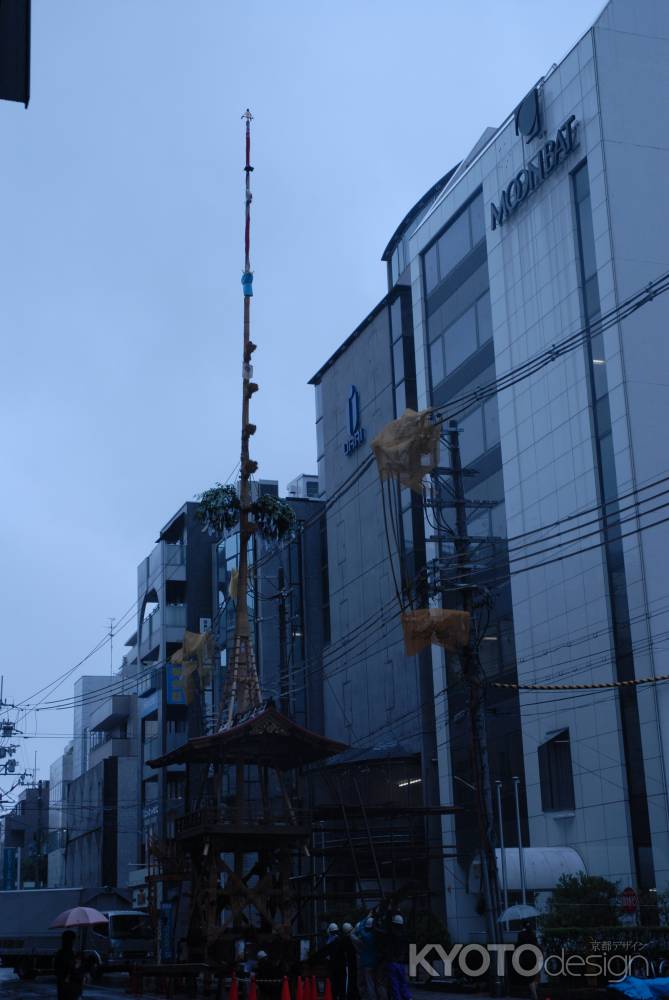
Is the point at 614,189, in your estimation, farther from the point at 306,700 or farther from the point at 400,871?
the point at 306,700

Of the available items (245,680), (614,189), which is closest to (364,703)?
(245,680)

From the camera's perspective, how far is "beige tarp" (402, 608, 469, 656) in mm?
30922

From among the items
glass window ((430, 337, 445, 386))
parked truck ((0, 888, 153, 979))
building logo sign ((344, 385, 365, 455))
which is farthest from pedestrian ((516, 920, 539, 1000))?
building logo sign ((344, 385, 365, 455))

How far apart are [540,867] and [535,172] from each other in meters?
26.5

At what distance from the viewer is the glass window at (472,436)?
5244 centimetres

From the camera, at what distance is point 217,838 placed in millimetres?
35250

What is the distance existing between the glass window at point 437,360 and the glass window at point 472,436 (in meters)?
3.73

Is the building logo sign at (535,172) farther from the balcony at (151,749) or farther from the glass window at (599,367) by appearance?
the balcony at (151,749)

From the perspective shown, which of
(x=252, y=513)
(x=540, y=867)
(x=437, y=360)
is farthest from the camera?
(x=252, y=513)

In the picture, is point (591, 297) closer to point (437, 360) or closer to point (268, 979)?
point (437, 360)

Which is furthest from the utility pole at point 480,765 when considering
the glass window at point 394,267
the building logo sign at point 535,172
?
the glass window at point 394,267

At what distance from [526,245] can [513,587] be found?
1375 centimetres

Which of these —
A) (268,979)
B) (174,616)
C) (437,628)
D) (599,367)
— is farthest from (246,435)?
(174,616)

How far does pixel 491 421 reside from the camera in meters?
51.5
